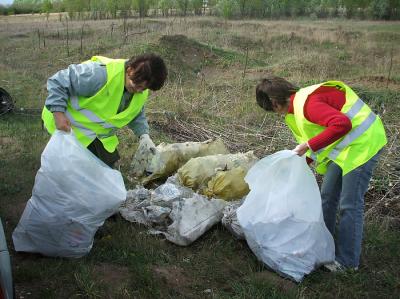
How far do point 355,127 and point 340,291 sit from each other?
1.00 metres

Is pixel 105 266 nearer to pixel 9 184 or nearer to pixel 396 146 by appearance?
pixel 9 184

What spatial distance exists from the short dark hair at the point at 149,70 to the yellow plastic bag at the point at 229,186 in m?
1.19

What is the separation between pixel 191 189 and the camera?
12.1ft

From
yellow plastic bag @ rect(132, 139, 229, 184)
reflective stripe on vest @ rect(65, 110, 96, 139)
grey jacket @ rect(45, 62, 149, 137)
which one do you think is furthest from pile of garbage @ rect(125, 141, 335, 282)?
grey jacket @ rect(45, 62, 149, 137)

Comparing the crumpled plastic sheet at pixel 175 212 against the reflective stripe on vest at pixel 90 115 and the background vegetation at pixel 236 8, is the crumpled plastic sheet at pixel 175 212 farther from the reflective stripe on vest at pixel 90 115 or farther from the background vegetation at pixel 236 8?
the background vegetation at pixel 236 8

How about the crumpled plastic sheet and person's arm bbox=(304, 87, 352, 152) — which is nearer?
person's arm bbox=(304, 87, 352, 152)

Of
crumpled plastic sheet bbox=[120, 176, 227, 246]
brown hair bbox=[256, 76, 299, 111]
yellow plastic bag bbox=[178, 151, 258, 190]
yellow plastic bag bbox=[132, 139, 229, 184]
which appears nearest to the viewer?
brown hair bbox=[256, 76, 299, 111]

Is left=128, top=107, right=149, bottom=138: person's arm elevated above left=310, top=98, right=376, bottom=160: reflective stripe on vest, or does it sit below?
below

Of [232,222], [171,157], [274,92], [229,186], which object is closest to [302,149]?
[274,92]

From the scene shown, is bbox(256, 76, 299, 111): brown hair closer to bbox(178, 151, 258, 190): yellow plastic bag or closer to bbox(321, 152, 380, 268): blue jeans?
bbox(321, 152, 380, 268): blue jeans

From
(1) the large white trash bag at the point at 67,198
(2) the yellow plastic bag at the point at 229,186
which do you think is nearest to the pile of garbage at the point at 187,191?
(2) the yellow plastic bag at the point at 229,186

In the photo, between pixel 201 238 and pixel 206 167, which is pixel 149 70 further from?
pixel 206 167

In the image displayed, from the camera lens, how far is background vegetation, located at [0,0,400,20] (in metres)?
36.2

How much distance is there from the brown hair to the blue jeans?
559mm
